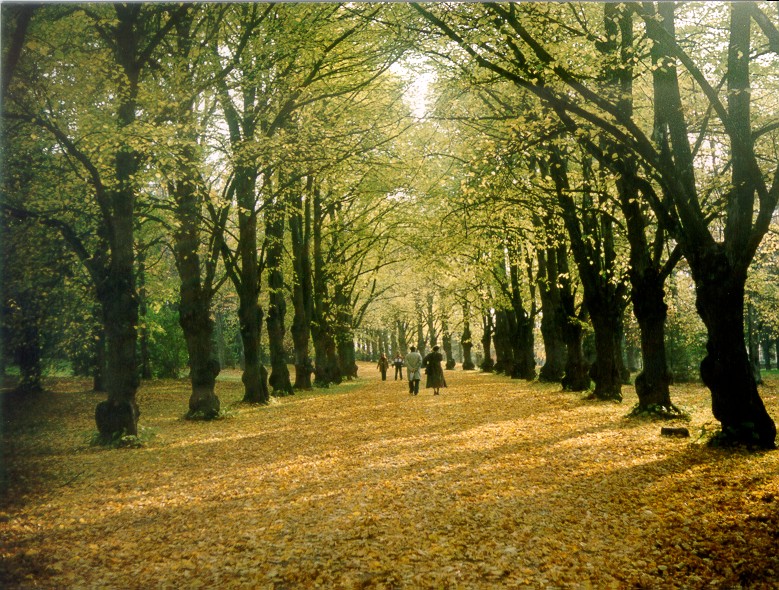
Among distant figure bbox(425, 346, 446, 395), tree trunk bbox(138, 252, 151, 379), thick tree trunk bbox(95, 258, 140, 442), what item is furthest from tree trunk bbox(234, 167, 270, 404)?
distant figure bbox(425, 346, 446, 395)

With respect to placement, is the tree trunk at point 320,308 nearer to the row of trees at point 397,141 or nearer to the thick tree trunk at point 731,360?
A: the row of trees at point 397,141

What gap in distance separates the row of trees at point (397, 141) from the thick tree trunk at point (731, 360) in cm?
3

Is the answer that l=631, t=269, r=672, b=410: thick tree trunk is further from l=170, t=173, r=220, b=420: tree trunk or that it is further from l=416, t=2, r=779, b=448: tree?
l=170, t=173, r=220, b=420: tree trunk

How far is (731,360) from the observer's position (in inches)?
364

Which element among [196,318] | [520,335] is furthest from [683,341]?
[196,318]

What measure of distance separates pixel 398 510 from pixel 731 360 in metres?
5.86

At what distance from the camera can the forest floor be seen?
5.04 metres

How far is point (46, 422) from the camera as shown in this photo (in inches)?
689

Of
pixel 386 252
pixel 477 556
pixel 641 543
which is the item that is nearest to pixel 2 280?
pixel 477 556

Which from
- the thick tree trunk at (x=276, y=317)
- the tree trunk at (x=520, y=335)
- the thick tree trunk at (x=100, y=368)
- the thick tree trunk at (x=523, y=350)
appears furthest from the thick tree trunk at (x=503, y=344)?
the thick tree trunk at (x=100, y=368)

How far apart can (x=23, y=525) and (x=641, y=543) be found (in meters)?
6.64

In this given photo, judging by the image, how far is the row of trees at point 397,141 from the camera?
9.36 metres

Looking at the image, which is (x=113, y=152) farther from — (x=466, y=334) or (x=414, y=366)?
(x=466, y=334)

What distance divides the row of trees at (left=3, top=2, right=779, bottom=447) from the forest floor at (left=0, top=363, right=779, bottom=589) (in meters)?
2.26
